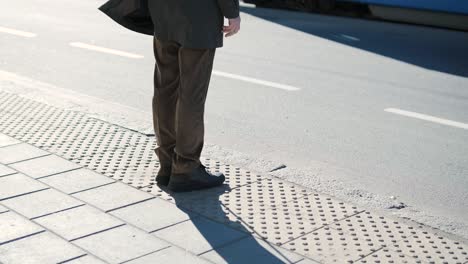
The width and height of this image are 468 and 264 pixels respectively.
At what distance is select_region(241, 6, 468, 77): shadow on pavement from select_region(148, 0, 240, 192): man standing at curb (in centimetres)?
533

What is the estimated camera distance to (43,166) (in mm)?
5559

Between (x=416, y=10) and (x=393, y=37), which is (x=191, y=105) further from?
(x=416, y=10)

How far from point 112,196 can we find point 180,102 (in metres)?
0.66

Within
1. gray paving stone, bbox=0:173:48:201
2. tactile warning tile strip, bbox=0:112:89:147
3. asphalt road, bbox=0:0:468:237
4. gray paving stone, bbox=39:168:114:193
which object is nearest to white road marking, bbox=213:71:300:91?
asphalt road, bbox=0:0:468:237

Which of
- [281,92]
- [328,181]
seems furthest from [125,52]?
[328,181]

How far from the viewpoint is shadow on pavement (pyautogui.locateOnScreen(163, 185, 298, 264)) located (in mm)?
4191

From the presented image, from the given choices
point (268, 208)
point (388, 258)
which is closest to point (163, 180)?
point (268, 208)

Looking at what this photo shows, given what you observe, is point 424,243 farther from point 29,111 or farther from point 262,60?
point 262,60

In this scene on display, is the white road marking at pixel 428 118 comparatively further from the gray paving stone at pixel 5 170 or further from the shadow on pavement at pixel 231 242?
the gray paving stone at pixel 5 170

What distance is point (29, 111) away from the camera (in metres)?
7.19

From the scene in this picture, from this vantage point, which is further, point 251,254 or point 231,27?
point 231,27

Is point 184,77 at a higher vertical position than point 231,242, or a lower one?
higher

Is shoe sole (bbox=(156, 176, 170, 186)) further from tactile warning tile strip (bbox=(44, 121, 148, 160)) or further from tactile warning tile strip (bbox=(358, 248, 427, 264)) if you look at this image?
tactile warning tile strip (bbox=(358, 248, 427, 264))

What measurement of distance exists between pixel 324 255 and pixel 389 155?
2.34m
